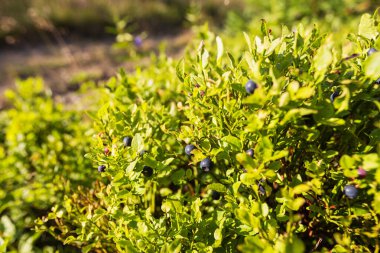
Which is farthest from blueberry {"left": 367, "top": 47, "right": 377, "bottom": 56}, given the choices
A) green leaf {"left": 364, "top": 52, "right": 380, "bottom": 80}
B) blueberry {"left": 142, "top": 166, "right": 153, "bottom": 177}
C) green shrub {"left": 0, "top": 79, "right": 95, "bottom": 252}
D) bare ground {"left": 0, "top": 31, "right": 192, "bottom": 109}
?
bare ground {"left": 0, "top": 31, "right": 192, "bottom": 109}

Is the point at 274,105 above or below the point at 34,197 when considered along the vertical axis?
above

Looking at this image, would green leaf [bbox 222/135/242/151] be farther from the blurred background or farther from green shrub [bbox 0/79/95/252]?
the blurred background

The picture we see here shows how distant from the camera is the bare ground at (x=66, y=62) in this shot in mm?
5703

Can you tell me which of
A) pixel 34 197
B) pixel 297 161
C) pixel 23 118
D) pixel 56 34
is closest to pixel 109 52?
pixel 56 34

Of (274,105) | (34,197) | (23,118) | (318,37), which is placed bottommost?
A: (34,197)

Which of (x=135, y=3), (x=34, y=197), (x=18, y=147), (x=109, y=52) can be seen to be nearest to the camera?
(x=34, y=197)

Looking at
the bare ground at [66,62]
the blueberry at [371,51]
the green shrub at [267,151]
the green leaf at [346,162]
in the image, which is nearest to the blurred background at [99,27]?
the bare ground at [66,62]

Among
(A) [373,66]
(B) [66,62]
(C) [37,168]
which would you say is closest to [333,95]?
(A) [373,66]

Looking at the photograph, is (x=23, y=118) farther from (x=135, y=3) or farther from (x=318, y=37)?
(x=135, y=3)

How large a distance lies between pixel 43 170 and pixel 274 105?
1522 millimetres

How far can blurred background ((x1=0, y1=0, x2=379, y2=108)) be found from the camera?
4945 millimetres

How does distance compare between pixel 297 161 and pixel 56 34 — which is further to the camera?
pixel 56 34

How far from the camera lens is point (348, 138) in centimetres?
121

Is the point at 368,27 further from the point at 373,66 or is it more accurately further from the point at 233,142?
the point at 233,142
